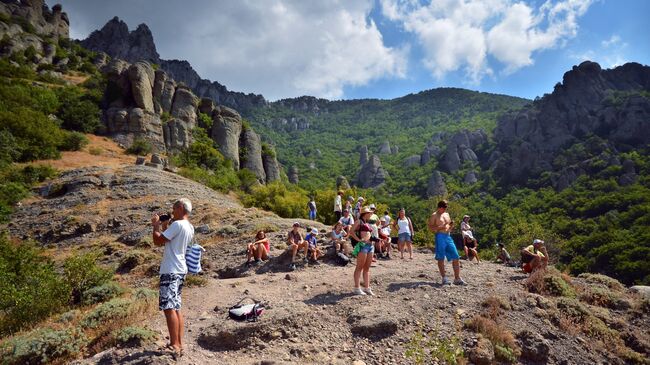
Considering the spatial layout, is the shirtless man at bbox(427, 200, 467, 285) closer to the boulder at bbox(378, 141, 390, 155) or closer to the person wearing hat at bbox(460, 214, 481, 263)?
the person wearing hat at bbox(460, 214, 481, 263)

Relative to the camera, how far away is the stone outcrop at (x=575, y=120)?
238ft

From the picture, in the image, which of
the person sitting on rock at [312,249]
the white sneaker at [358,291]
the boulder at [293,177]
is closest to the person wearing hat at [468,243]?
the person sitting on rock at [312,249]

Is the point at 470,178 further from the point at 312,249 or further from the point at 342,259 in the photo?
the point at 312,249

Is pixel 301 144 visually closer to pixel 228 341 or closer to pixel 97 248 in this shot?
pixel 97 248

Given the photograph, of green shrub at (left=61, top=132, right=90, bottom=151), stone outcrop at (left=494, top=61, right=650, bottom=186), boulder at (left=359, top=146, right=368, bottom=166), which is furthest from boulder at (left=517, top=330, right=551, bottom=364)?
boulder at (left=359, top=146, right=368, bottom=166)

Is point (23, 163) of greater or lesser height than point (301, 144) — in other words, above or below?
below

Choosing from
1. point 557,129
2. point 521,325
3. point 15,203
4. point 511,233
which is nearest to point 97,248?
point 15,203

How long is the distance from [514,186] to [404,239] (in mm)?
69049

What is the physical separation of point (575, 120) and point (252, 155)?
2957 inches

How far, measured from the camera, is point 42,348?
5.00m

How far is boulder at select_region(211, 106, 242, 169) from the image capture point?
150 feet

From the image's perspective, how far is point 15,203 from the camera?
20500 mm

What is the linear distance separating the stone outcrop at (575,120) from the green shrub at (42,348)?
75.1m

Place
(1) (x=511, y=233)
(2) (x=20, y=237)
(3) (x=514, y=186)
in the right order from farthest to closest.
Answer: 1. (3) (x=514, y=186)
2. (1) (x=511, y=233)
3. (2) (x=20, y=237)
